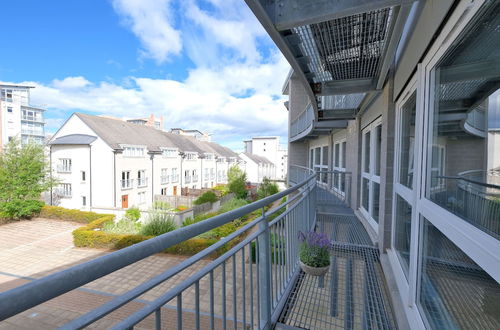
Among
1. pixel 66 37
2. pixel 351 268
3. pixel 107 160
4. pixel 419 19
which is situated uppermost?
pixel 66 37

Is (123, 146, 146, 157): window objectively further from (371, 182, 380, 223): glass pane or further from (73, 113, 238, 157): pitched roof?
(371, 182, 380, 223): glass pane

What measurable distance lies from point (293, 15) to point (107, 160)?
21243 mm

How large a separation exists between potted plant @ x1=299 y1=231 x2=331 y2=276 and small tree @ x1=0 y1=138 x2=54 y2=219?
684 inches

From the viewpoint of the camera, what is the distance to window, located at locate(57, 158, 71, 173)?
2014cm

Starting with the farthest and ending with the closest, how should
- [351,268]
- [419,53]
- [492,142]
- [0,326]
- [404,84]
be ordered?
[0,326] → [351,268] → [404,84] → [419,53] → [492,142]

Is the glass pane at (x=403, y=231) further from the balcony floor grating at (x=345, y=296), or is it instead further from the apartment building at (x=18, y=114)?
the apartment building at (x=18, y=114)

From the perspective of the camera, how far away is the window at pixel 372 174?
4262 millimetres

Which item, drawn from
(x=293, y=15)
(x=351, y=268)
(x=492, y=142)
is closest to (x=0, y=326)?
(x=351, y=268)

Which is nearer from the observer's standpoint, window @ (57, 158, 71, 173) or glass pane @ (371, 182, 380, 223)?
glass pane @ (371, 182, 380, 223)

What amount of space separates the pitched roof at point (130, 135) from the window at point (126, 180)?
7.91 ft

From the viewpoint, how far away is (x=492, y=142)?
A: 4.08 ft

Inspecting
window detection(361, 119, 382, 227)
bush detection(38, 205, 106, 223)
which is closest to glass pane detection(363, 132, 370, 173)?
window detection(361, 119, 382, 227)

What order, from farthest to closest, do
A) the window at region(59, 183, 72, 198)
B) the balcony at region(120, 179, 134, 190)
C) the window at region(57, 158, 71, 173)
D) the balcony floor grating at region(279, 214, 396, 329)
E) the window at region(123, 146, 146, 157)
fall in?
1. the window at region(123, 146, 146, 157)
2. the balcony at region(120, 179, 134, 190)
3. the window at region(57, 158, 71, 173)
4. the window at region(59, 183, 72, 198)
5. the balcony floor grating at region(279, 214, 396, 329)

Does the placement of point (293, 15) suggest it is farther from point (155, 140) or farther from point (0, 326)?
point (155, 140)
